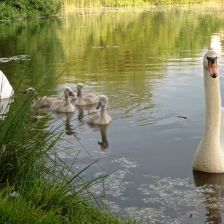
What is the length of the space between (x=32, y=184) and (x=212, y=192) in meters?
3.00

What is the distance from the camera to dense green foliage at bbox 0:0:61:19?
6438 cm

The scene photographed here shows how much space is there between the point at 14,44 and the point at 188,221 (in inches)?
1054

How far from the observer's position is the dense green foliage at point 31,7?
64.4 m

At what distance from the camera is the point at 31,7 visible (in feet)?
225

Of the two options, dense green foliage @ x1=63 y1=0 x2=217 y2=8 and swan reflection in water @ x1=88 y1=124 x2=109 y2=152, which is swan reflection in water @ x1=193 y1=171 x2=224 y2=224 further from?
dense green foliage @ x1=63 y1=0 x2=217 y2=8

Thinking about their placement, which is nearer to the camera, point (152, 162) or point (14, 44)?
point (152, 162)

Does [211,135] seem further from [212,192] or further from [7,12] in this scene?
[7,12]

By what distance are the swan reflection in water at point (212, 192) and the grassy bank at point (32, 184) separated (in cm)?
164

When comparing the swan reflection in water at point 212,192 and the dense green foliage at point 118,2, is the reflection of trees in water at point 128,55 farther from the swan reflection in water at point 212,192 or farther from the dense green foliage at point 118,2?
the dense green foliage at point 118,2

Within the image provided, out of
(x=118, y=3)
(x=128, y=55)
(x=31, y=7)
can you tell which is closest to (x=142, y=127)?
(x=128, y=55)

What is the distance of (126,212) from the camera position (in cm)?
677

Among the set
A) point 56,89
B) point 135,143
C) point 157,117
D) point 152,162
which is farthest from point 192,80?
point 152,162

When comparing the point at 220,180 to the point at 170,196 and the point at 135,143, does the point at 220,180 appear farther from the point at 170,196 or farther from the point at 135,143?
the point at 135,143

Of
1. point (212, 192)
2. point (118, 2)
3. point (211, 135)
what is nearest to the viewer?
point (212, 192)
